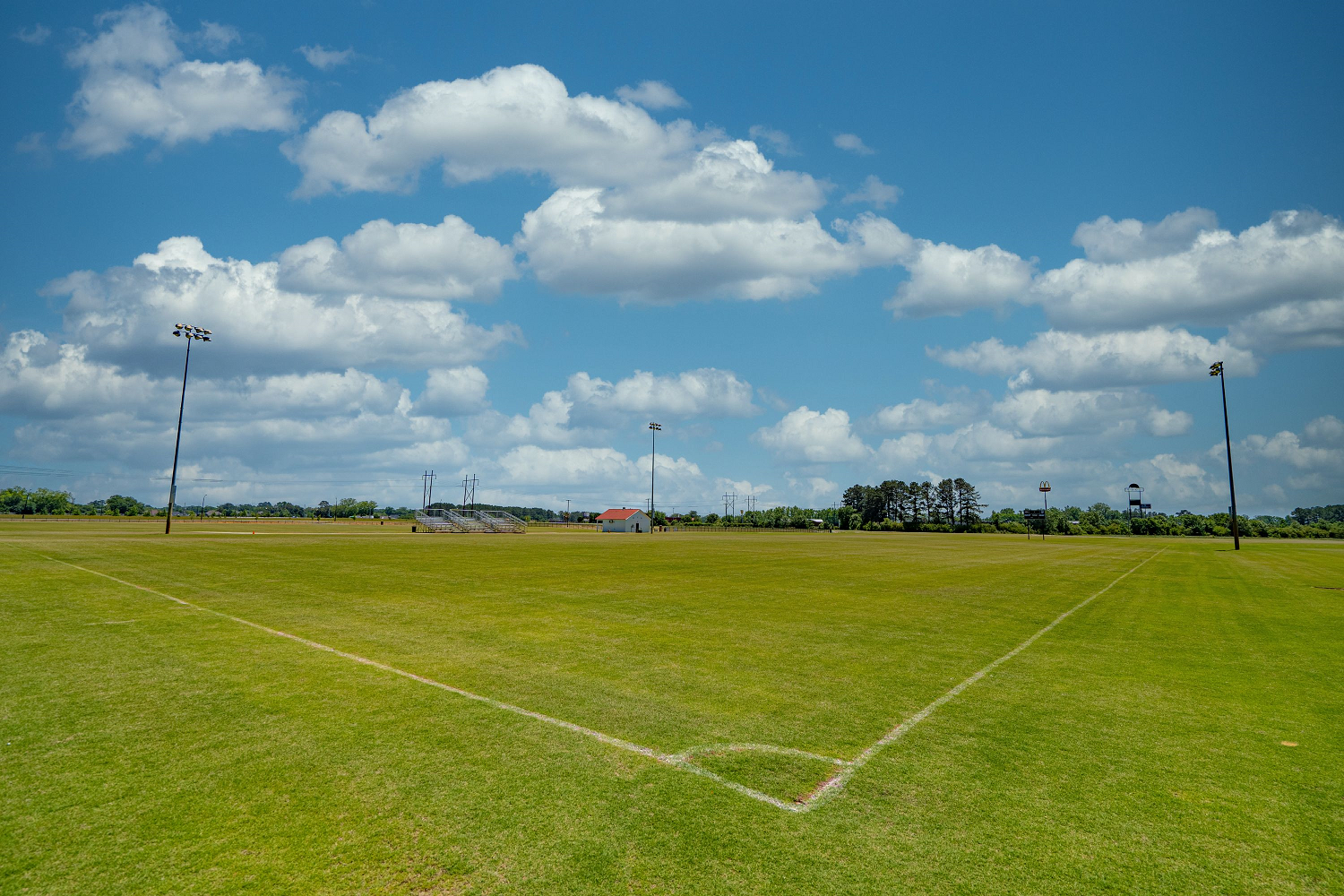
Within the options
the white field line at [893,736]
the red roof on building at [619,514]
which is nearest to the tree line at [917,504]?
the red roof on building at [619,514]

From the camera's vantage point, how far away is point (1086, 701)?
30.7ft

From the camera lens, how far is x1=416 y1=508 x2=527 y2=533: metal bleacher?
87250 millimetres

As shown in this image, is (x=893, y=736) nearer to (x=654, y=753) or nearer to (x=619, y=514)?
(x=654, y=753)

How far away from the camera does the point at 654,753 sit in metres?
6.96

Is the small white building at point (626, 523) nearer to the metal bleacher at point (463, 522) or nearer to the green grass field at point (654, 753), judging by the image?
the metal bleacher at point (463, 522)

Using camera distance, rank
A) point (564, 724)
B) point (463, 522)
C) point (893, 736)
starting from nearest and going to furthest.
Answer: point (893, 736) < point (564, 724) < point (463, 522)

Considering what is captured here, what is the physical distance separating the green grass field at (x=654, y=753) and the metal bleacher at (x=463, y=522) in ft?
237

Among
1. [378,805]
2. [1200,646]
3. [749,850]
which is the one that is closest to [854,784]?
[749,850]

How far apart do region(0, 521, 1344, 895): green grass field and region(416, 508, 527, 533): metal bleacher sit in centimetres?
7234

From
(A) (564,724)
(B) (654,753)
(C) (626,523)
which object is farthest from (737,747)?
(C) (626,523)

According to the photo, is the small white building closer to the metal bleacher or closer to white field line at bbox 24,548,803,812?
the metal bleacher

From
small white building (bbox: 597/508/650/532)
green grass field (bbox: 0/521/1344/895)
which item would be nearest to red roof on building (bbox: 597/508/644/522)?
small white building (bbox: 597/508/650/532)

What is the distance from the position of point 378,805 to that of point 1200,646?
15.7 meters

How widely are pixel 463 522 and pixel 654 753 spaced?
91628 mm
